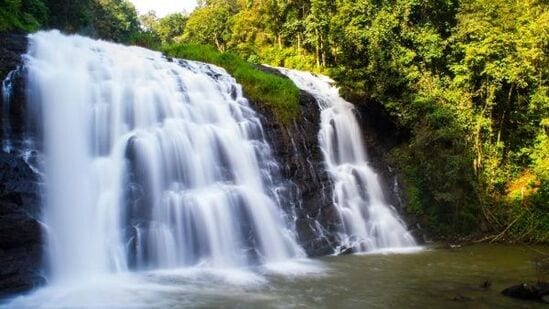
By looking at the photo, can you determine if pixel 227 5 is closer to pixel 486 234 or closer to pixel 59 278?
pixel 486 234

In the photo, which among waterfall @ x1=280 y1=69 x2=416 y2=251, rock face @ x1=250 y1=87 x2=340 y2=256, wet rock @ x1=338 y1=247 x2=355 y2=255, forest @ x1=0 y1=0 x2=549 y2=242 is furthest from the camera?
forest @ x1=0 y1=0 x2=549 y2=242

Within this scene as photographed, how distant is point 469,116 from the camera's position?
16.0 meters

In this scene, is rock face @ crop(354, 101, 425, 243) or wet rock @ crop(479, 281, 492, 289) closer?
wet rock @ crop(479, 281, 492, 289)

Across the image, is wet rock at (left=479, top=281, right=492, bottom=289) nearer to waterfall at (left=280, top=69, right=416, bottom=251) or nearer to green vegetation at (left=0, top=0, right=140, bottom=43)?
Answer: waterfall at (left=280, top=69, right=416, bottom=251)

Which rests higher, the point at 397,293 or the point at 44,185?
the point at 44,185

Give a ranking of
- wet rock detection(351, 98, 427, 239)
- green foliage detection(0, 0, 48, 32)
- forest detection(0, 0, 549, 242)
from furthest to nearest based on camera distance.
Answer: green foliage detection(0, 0, 48, 32)
wet rock detection(351, 98, 427, 239)
forest detection(0, 0, 549, 242)

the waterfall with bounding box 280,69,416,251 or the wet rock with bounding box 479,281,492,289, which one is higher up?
the waterfall with bounding box 280,69,416,251

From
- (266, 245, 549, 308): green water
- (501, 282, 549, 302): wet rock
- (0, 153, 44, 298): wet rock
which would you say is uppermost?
(0, 153, 44, 298): wet rock

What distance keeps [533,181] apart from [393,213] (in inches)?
172

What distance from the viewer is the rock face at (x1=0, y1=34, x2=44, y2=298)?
29.5 feet

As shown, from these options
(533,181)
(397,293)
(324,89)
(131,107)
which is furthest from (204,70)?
(533,181)

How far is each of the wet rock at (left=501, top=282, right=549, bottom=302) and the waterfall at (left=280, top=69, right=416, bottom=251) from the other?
4.97m

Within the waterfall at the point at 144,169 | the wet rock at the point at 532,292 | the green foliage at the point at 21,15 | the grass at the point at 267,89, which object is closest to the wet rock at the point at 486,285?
the wet rock at the point at 532,292

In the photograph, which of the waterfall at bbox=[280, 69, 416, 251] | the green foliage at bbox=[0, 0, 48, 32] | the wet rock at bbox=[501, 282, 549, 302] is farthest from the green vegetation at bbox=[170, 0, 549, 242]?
the green foliage at bbox=[0, 0, 48, 32]
